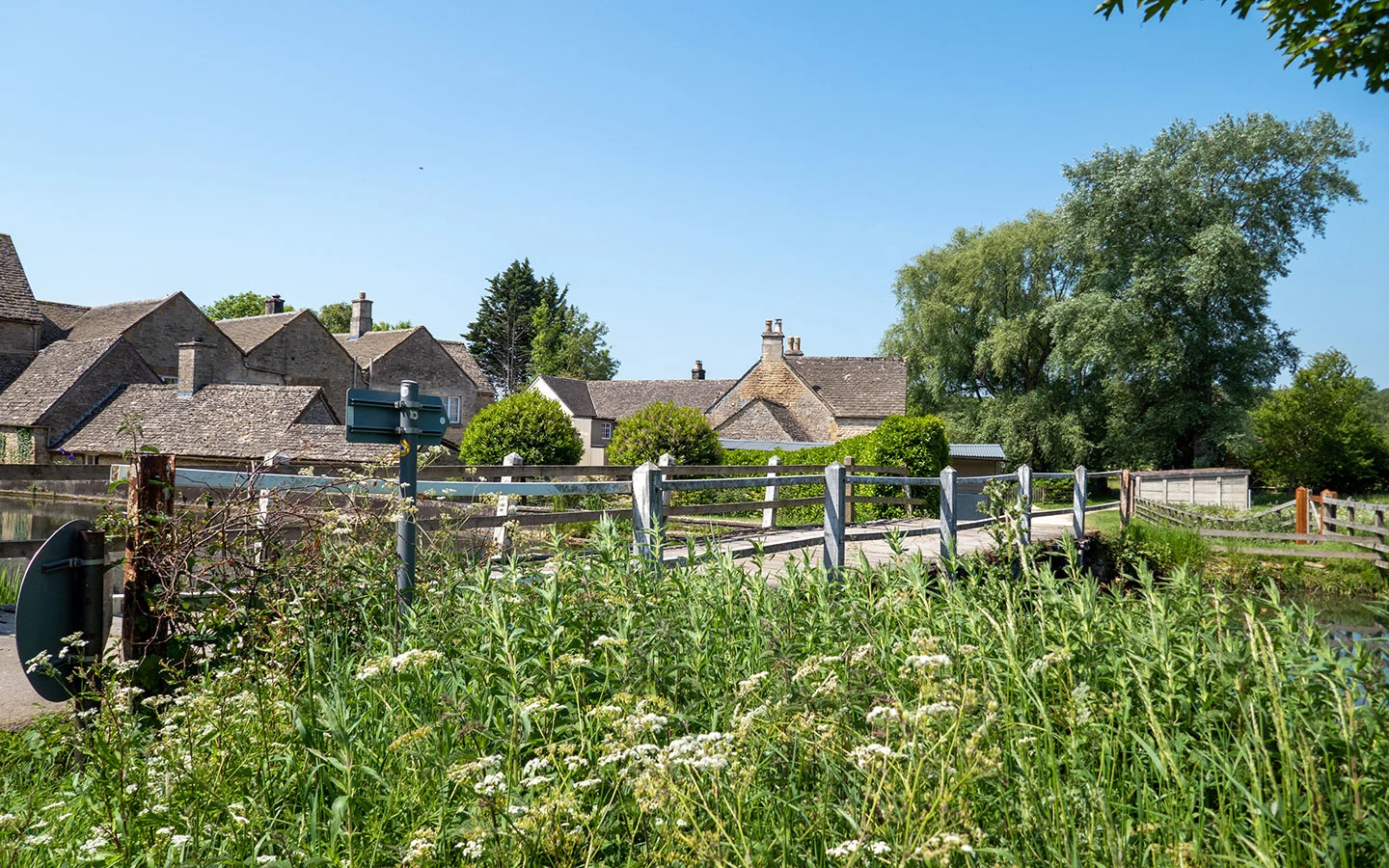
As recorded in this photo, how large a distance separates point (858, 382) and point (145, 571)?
41825mm

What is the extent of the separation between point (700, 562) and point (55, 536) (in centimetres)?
342

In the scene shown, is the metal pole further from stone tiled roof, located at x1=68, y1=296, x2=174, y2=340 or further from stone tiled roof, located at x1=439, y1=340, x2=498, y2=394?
stone tiled roof, located at x1=439, y1=340, x2=498, y2=394

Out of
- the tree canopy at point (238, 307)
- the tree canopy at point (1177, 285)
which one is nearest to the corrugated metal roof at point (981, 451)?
the tree canopy at point (1177, 285)

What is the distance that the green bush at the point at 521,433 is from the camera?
23188 mm

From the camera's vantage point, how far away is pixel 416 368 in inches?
1809

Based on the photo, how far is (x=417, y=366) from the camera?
150ft

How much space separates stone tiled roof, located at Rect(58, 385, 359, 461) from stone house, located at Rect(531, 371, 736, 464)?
21480 mm

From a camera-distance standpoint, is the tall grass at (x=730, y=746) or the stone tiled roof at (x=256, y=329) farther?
the stone tiled roof at (x=256, y=329)

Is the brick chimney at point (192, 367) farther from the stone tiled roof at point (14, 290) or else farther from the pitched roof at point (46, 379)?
the stone tiled roof at point (14, 290)

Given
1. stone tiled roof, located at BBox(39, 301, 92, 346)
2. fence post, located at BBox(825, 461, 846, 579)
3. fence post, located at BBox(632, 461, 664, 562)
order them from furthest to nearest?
stone tiled roof, located at BBox(39, 301, 92, 346) < fence post, located at BBox(825, 461, 846, 579) < fence post, located at BBox(632, 461, 664, 562)

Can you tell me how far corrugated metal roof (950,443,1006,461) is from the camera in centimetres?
4181

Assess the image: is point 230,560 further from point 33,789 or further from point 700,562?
point 700,562

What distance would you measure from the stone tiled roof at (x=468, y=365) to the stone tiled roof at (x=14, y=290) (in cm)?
1779

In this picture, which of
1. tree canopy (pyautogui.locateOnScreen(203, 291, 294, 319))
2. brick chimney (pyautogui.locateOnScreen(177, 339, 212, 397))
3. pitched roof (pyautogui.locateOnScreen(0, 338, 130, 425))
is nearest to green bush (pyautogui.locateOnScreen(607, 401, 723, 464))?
brick chimney (pyautogui.locateOnScreen(177, 339, 212, 397))
